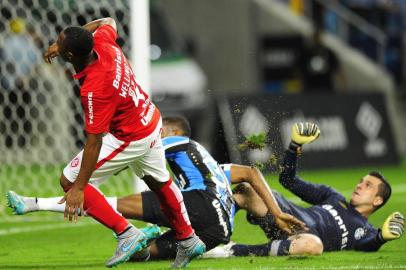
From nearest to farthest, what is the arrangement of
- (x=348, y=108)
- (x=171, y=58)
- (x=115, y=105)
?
1. (x=115, y=105)
2. (x=348, y=108)
3. (x=171, y=58)

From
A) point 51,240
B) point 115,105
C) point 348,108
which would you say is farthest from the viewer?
point 348,108

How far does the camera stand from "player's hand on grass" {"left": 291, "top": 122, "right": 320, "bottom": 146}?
759 cm

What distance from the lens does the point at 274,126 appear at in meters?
7.62

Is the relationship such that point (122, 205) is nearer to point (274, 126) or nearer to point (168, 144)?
point (168, 144)

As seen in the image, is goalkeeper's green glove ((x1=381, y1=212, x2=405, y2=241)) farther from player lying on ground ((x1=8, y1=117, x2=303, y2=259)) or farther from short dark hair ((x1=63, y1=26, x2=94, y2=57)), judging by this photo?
short dark hair ((x1=63, y1=26, x2=94, y2=57))

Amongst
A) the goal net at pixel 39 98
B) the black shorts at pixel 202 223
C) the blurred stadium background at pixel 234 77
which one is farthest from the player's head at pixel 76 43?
the goal net at pixel 39 98

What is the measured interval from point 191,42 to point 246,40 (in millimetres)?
1394

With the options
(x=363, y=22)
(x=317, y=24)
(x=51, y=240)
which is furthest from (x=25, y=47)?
(x=363, y=22)

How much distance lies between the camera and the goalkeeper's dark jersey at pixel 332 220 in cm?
771

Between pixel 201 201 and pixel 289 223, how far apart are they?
2.05 ft

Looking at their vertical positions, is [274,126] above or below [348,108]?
above

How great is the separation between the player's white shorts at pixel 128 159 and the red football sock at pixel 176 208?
0.25ft

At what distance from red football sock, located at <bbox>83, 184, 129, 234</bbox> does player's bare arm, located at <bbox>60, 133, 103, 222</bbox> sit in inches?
8.6

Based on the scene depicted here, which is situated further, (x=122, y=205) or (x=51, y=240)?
(x=51, y=240)
